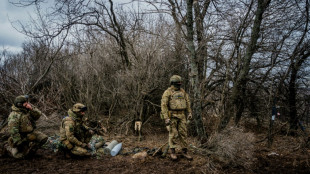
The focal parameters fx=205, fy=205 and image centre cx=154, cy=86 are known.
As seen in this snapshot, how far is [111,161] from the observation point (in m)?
5.00

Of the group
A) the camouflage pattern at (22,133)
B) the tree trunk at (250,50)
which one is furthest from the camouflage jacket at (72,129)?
the tree trunk at (250,50)

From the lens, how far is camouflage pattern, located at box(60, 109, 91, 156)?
15.9 ft

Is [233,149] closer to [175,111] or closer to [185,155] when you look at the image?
[185,155]

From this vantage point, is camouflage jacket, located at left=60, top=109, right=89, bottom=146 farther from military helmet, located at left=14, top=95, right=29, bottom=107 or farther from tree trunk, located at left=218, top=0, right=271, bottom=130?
tree trunk, located at left=218, top=0, right=271, bottom=130

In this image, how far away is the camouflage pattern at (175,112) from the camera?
516 centimetres

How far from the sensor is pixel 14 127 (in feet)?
15.7

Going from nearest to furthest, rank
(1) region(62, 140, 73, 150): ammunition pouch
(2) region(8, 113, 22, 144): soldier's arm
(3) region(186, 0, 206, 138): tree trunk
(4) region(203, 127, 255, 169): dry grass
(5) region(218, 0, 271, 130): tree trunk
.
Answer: (4) region(203, 127, 255, 169): dry grass → (2) region(8, 113, 22, 144): soldier's arm → (1) region(62, 140, 73, 150): ammunition pouch → (5) region(218, 0, 271, 130): tree trunk → (3) region(186, 0, 206, 138): tree trunk

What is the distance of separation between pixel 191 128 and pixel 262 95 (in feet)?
9.64

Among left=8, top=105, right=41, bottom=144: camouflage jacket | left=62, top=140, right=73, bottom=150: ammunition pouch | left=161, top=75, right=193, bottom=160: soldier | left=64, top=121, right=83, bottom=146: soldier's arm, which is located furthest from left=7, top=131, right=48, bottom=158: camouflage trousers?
left=161, top=75, right=193, bottom=160: soldier

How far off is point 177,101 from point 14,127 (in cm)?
390

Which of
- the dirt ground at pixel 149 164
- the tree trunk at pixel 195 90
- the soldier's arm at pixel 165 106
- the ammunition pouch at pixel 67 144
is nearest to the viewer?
the dirt ground at pixel 149 164

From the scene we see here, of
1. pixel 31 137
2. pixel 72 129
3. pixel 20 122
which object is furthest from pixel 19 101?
pixel 72 129

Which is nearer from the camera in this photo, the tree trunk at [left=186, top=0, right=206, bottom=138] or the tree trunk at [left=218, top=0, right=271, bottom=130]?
the tree trunk at [left=218, top=0, right=271, bottom=130]

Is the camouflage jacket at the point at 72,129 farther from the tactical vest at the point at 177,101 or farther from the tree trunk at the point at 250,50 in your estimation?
the tree trunk at the point at 250,50
